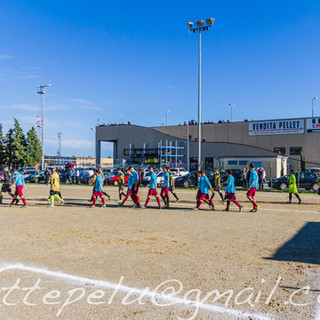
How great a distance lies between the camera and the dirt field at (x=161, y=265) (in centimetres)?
452

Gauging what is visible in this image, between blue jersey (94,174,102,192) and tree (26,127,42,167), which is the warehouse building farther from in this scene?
blue jersey (94,174,102,192)

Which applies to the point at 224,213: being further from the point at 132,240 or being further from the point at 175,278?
the point at 175,278

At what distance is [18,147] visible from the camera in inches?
2169

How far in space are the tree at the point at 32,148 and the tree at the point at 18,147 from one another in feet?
2.00

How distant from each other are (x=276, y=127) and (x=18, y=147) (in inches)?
1507

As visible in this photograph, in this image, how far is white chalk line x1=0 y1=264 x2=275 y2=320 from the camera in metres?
4.38

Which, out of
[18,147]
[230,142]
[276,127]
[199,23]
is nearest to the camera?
[199,23]

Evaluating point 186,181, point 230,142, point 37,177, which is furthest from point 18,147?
point 186,181

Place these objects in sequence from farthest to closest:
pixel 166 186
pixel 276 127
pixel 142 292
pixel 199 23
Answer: pixel 276 127 < pixel 199 23 < pixel 166 186 < pixel 142 292

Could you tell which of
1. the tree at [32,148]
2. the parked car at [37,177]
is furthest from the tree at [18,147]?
the parked car at [37,177]

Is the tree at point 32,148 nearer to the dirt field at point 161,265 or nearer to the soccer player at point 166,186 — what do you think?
the soccer player at point 166,186

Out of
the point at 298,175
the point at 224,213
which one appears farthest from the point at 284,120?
the point at 224,213

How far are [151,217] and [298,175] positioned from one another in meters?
16.9

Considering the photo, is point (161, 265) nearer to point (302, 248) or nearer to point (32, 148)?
point (302, 248)
